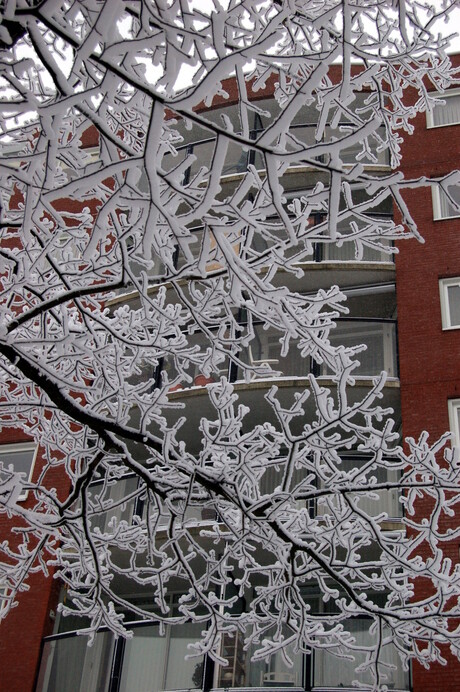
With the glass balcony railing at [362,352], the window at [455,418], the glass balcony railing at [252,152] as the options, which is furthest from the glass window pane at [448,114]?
the window at [455,418]

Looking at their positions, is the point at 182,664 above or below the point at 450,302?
below

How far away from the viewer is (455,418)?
12.9 meters

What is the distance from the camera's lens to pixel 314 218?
16125 mm

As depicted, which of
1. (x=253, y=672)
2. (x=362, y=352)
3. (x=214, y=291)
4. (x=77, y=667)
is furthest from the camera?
(x=362, y=352)

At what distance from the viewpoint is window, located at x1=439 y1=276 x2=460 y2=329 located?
14022 mm

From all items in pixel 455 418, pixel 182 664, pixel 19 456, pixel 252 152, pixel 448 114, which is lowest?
pixel 182 664

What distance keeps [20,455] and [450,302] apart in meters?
9.05

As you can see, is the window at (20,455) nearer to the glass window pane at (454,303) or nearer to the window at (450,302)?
the window at (450,302)

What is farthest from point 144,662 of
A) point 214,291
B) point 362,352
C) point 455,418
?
point 214,291

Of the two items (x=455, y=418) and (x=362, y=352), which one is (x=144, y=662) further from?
(x=362, y=352)

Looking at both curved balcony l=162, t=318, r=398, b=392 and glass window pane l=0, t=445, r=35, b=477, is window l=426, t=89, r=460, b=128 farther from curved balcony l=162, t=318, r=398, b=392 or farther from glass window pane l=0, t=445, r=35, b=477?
glass window pane l=0, t=445, r=35, b=477

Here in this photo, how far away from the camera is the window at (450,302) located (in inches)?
552

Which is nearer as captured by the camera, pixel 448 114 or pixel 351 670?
pixel 351 670

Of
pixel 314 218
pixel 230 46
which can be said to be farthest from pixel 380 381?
pixel 314 218
